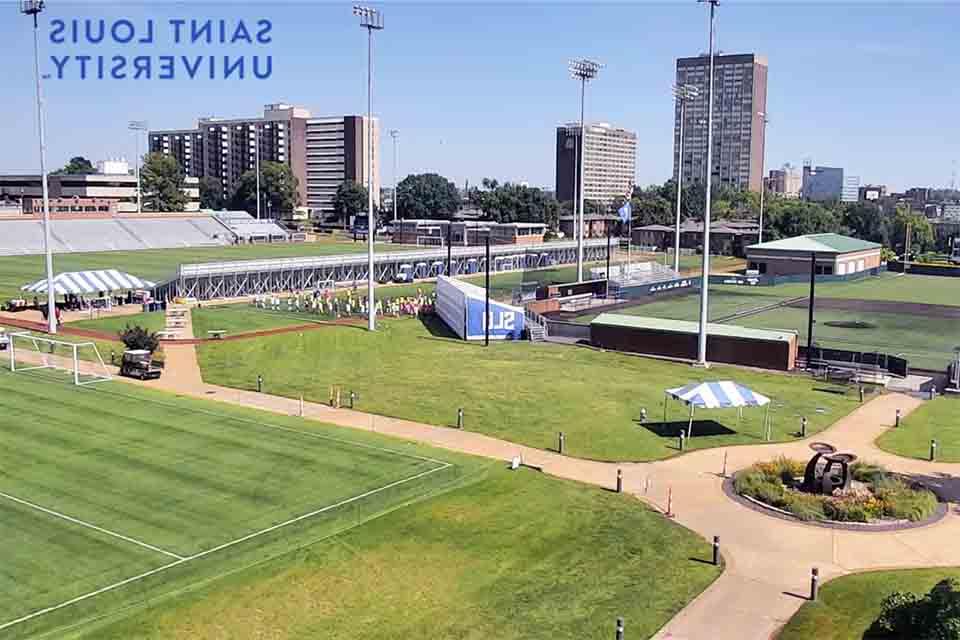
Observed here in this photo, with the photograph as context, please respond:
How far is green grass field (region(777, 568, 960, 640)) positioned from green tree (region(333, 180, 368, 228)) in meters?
166

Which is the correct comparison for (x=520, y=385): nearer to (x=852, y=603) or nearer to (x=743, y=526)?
→ (x=743, y=526)

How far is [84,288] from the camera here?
57125 millimetres

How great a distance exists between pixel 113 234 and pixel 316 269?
4197 cm

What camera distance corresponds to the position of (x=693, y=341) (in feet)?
166

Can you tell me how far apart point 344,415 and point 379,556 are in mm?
14561

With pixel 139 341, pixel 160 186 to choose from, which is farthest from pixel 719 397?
pixel 160 186

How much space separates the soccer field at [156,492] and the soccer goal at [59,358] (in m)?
4.76

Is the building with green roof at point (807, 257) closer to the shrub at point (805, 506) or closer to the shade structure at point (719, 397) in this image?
the shade structure at point (719, 397)

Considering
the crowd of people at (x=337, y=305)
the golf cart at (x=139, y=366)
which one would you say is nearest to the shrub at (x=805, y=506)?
the golf cart at (x=139, y=366)

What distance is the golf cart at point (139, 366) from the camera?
41625mm

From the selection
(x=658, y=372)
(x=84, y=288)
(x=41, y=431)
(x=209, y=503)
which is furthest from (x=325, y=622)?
(x=84, y=288)

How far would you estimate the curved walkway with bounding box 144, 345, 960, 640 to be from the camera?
19.1 meters

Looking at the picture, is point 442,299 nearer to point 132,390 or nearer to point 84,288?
point 84,288

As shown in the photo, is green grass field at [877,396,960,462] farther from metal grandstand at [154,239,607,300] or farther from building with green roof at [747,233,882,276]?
building with green roof at [747,233,882,276]
